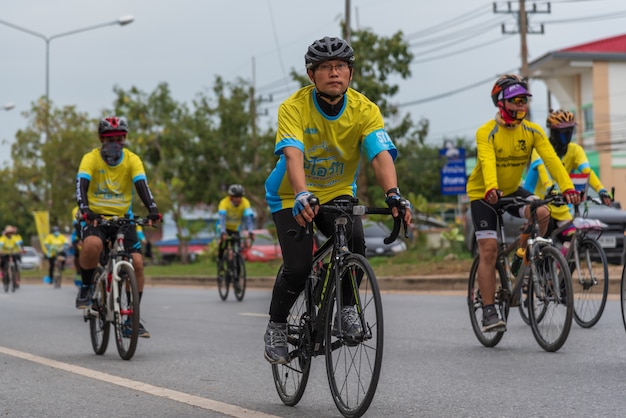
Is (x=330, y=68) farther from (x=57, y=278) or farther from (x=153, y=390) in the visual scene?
(x=57, y=278)

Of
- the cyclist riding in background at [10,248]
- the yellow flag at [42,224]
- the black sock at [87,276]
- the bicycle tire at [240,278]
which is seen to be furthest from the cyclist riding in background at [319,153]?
the yellow flag at [42,224]

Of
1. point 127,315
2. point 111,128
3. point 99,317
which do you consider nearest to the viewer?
point 127,315

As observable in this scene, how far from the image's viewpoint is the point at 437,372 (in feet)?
24.7

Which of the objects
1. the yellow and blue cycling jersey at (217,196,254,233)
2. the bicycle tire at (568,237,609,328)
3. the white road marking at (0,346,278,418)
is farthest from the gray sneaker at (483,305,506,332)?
the yellow and blue cycling jersey at (217,196,254,233)

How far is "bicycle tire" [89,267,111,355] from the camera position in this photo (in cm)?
923

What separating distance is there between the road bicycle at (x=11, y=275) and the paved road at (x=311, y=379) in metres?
18.2

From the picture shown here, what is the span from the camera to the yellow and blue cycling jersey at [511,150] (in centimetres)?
865

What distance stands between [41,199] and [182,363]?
5914 centimetres

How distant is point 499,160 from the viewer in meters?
8.81

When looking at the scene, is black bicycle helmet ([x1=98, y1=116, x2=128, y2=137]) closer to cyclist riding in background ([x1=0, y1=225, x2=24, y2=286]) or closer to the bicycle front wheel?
the bicycle front wheel

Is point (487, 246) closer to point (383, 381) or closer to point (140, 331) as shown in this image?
point (383, 381)

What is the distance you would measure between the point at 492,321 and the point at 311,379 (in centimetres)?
193

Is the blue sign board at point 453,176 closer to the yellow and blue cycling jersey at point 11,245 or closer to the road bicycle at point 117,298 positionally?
the yellow and blue cycling jersey at point 11,245

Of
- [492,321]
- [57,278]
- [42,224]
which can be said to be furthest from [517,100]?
[42,224]
